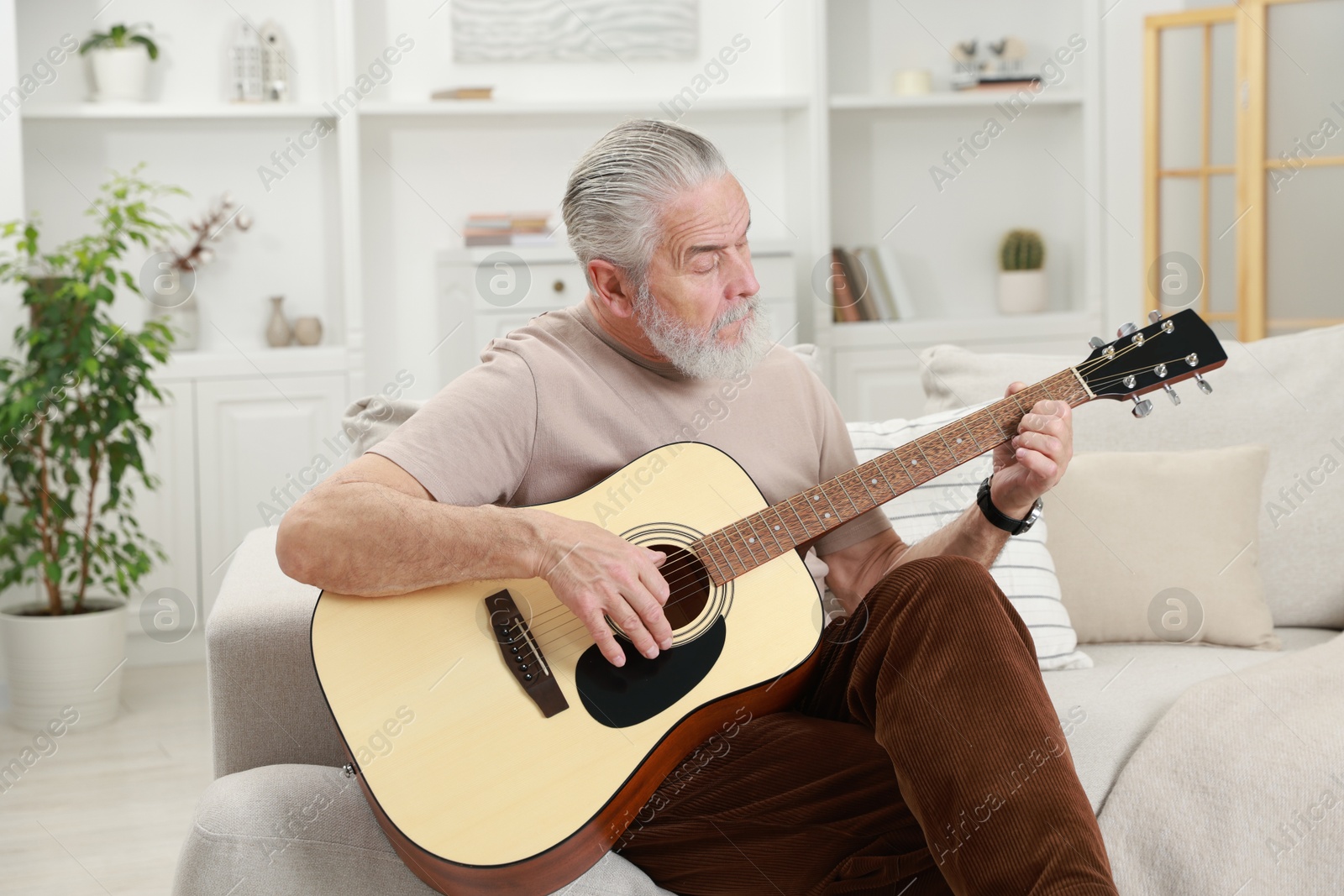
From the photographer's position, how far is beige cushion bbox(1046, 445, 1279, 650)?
1.88 metres

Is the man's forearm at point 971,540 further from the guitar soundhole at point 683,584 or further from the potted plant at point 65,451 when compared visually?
the potted plant at point 65,451

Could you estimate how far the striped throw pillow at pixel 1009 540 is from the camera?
70.6 inches

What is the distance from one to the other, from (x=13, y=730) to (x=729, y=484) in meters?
2.55

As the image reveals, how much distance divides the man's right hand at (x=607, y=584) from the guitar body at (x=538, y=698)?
37 mm

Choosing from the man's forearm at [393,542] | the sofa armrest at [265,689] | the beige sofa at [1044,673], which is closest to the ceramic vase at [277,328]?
the beige sofa at [1044,673]

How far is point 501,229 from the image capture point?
3.79 metres

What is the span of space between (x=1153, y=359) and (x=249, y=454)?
2934 millimetres

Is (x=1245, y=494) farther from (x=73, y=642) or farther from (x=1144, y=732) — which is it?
(x=73, y=642)

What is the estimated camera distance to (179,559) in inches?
143

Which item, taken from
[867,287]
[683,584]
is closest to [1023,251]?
[867,287]

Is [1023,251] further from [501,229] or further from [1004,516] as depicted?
[1004,516]

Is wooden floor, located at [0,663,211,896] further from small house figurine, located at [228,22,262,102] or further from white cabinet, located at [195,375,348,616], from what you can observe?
small house figurine, located at [228,22,262,102]

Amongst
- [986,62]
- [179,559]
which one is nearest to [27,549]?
[179,559]

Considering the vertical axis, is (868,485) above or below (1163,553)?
above
